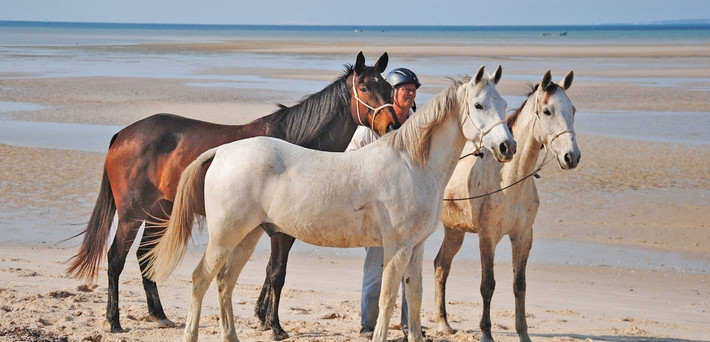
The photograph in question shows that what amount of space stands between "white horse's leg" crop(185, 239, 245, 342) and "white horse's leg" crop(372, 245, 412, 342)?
95 cm

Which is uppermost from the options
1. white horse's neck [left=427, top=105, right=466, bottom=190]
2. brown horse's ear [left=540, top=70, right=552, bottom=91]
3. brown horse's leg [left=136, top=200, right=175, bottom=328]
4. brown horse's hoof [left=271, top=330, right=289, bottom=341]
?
brown horse's ear [left=540, top=70, right=552, bottom=91]

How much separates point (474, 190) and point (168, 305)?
8.78 feet

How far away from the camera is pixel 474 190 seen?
20.4ft

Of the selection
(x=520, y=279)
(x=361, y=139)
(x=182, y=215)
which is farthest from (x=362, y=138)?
(x=182, y=215)

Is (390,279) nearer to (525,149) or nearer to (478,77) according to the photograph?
(478,77)

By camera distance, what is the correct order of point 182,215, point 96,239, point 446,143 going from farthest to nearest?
1. point 96,239
2. point 182,215
3. point 446,143

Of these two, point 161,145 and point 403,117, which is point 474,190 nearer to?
point 403,117

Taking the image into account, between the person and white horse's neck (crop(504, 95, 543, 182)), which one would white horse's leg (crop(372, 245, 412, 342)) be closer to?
the person

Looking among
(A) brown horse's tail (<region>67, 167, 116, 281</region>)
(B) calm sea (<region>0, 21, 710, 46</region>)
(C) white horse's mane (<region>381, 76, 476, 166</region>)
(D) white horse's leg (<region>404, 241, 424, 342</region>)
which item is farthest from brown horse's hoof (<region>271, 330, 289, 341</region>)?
(B) calm sea (<region>0, 21, 710, 46</region>)

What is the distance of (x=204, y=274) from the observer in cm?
534

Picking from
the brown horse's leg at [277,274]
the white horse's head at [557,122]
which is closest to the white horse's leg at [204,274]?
the brown horse's leg at [277,274]

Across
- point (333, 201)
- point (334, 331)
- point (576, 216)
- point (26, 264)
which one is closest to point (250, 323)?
point (334, 331)

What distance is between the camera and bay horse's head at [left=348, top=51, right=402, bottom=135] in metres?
6.16

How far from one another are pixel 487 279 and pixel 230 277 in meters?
1.83
